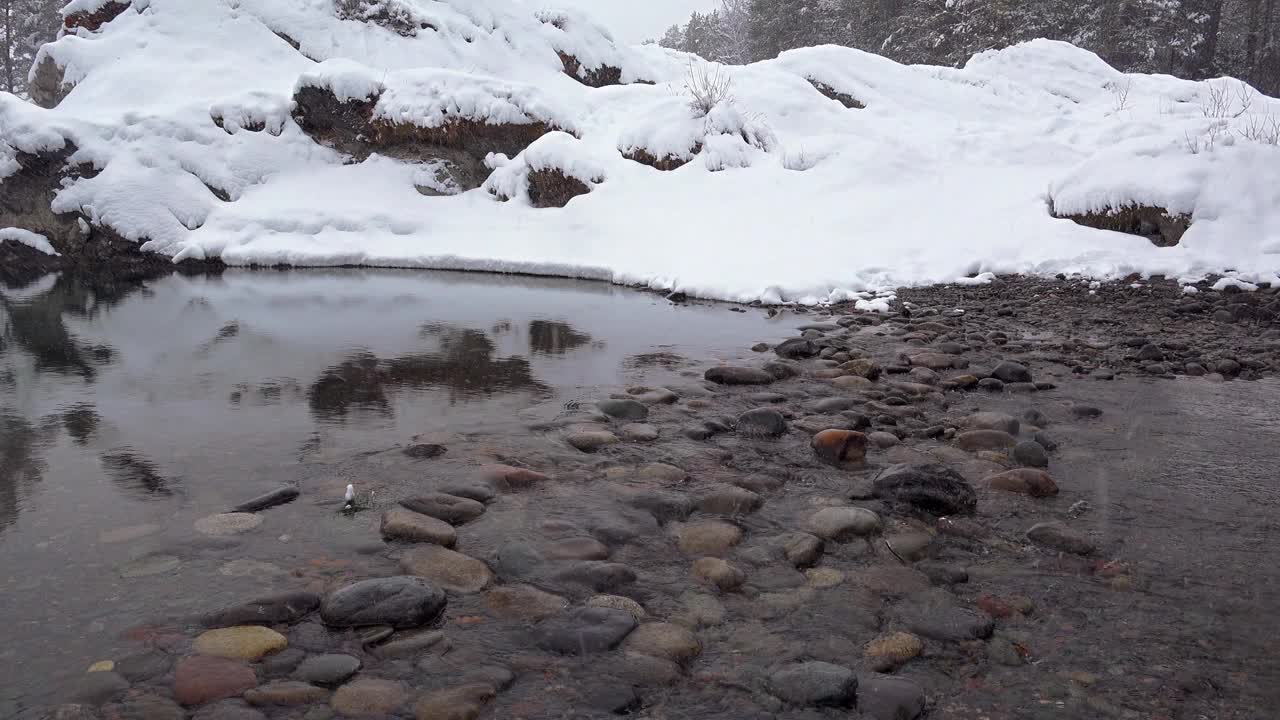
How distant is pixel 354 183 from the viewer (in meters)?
11.5

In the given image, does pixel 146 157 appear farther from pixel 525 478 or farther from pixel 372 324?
pixel 525 478

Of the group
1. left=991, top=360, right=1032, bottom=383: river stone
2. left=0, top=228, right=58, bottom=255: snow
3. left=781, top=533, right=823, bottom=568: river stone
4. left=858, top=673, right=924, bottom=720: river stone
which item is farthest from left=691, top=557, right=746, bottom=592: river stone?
left=0, top=228, right=58, bottom=255: snow

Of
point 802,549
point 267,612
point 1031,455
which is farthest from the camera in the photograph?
point 1031,455

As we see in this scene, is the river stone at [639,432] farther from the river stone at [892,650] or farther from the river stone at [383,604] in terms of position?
the river stone at [892,650]

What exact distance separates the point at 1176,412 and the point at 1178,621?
2266mm

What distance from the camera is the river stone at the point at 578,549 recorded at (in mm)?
2367

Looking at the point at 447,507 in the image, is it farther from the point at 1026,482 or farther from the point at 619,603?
the point at 1026,482

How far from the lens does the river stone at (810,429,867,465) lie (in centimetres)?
316

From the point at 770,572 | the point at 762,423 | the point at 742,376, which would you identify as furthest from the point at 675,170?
the point at 770,572

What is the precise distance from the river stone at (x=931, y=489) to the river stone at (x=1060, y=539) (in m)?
0.24

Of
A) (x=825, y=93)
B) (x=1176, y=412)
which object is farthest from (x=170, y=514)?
(x=825, y=93)

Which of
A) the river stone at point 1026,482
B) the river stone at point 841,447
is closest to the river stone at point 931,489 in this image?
the river stone at point 1026,482

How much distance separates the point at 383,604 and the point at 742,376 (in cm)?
272

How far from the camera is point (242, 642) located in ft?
6.12
